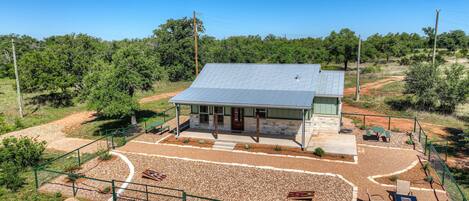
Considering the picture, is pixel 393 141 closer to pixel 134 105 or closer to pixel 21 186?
pixel 134 105

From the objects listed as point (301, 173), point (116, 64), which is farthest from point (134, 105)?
point (301, 173)

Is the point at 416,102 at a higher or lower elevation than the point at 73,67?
lower

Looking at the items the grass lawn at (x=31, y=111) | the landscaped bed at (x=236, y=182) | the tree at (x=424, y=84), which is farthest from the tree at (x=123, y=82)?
the tree at (x=424, y=84)

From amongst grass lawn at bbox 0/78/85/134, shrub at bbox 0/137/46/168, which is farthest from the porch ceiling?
grass lawn at bbox 0/78/85/134

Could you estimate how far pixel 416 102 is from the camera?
29906mm

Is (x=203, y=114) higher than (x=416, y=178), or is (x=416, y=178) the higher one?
(x=203, y=114)

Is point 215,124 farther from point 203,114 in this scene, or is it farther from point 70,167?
point 70,167

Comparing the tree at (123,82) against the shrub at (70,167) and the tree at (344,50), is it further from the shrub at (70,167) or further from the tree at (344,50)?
the tree at (344,50)

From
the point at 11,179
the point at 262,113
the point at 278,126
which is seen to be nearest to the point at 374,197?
A: the point at 278,126

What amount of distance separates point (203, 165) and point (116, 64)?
10549mm

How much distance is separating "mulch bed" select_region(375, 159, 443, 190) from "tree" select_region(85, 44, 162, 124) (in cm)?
1554

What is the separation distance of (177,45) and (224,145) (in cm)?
3289

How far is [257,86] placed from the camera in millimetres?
21375

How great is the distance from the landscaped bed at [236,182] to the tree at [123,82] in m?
5.78
